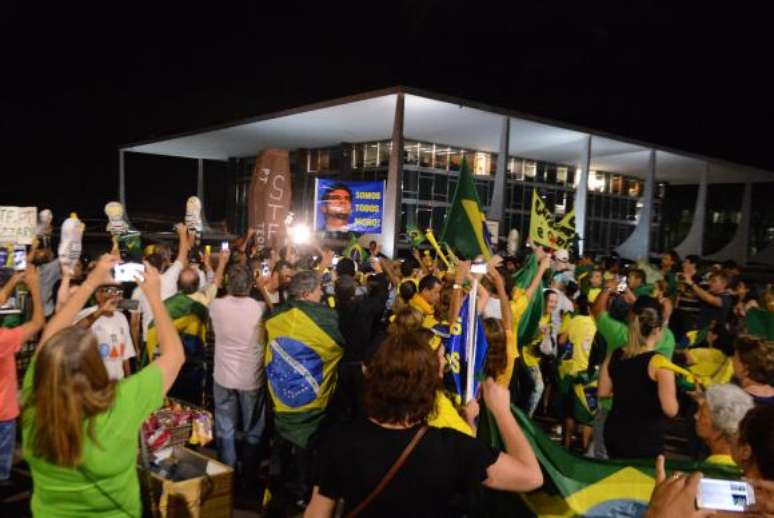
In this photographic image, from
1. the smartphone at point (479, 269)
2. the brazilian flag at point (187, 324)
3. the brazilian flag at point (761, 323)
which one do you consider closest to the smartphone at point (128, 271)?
the smartphone at point (479, 269)

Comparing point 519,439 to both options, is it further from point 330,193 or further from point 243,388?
point 330,193

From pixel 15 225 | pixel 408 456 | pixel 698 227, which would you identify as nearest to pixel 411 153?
pixel 698 227

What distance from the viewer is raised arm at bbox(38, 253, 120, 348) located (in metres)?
3.13

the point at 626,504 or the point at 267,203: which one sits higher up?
the point at 267,203

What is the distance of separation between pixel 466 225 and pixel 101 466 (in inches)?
145

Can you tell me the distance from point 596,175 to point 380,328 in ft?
99.3

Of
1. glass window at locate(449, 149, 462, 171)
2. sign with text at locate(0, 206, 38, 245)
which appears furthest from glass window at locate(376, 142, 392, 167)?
sign with text at locate(0, 206, 38, 245)

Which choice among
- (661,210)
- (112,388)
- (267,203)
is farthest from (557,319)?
(661,210)

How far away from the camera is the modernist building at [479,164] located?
799 inches

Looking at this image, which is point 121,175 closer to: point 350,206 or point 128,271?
point 350,206

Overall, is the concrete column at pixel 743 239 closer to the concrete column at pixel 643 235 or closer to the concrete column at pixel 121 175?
the concrete column at pixel 643 235

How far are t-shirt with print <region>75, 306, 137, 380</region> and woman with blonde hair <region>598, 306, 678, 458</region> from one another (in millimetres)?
4285

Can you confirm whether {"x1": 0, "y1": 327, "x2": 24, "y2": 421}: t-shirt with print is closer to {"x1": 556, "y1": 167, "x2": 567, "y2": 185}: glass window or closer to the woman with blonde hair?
the woman with blonde hair

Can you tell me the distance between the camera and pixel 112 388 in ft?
8.74
